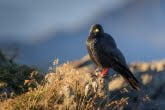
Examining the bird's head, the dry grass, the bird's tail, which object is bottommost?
the dry grass

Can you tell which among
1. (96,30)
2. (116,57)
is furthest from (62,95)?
(96,30)

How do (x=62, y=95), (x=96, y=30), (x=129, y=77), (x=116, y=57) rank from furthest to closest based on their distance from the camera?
(x=96, y=30) → (x=116, y=57) → (x=129, y=77) → (x=62, y=95)

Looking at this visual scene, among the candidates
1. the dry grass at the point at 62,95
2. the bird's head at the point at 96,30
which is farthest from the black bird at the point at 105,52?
the dry grass at the point at 62,95

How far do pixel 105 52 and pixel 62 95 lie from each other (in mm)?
2305

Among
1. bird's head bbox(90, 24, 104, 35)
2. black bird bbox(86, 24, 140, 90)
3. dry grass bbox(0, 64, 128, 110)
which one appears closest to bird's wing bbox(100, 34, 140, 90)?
black bird bbox(86, 24, 140, 90)

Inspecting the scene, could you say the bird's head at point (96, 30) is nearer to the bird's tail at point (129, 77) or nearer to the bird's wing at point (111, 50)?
the bird's wing at point (111, 50)

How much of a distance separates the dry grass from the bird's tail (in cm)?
158

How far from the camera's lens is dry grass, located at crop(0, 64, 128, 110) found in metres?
10.2

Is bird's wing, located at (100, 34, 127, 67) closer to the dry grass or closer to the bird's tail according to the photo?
the bird's tail

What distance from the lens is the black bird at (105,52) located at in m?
12.4

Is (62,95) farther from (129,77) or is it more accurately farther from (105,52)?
(105,52)

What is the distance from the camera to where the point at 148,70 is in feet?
54.1

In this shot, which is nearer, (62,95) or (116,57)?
(62,95)

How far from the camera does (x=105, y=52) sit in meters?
12.5
